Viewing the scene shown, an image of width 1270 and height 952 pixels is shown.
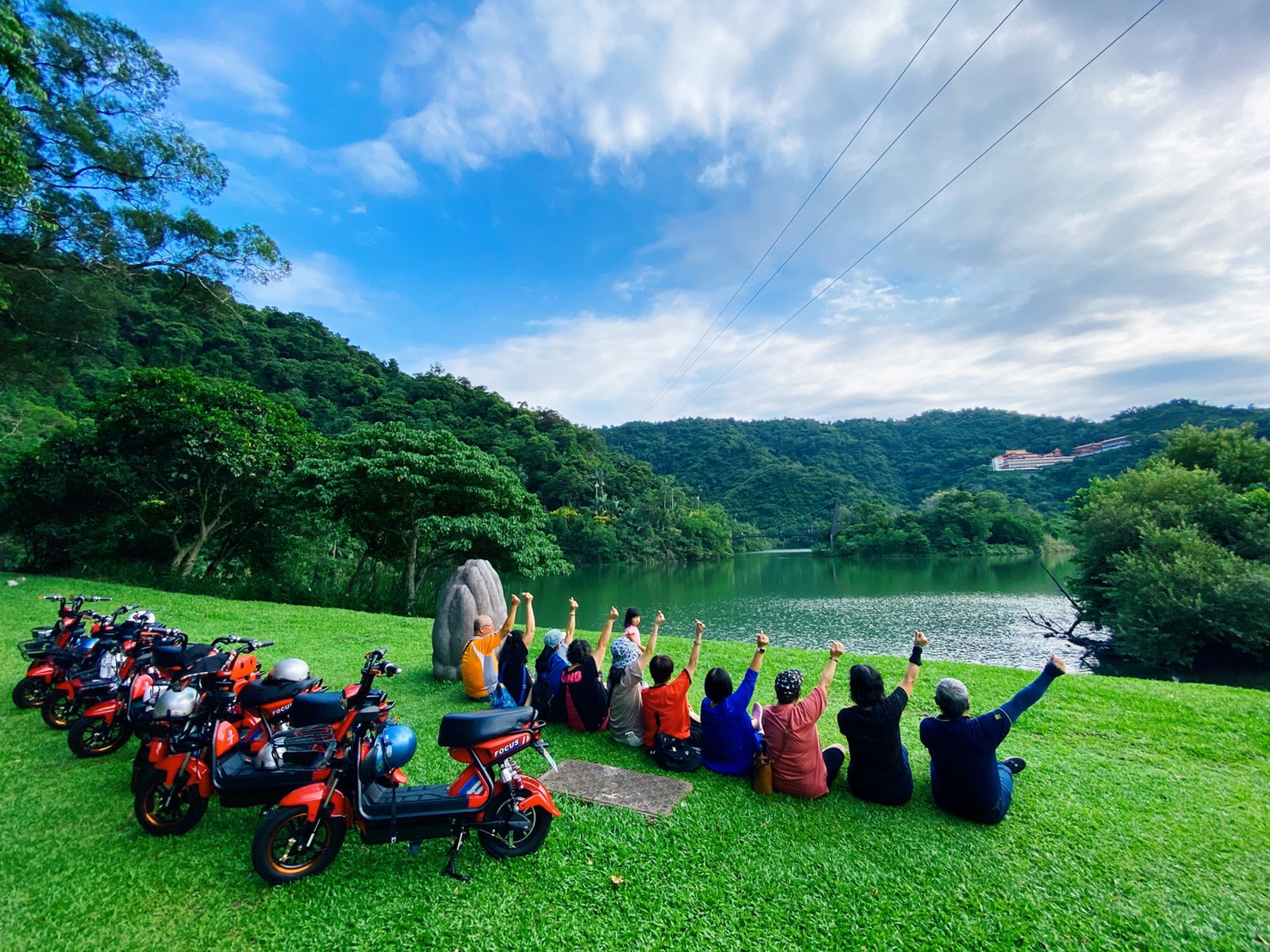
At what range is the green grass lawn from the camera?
244 centimetres

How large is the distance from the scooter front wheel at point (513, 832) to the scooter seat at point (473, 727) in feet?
1.19

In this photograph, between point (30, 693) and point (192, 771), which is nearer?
point (192, 771)

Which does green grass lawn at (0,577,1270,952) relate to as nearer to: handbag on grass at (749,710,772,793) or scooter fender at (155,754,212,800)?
handbag on grass at (749,710,772,793)

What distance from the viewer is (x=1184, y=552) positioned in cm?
1527

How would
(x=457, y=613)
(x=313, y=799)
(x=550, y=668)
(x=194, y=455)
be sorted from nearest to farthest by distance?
(x=313, y=799) < (x=550, y=668) < (x=457, y=613) < (x=194, y=455)

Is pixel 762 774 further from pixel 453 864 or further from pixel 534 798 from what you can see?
pixel 453 864

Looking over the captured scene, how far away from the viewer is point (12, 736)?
453 centimetres

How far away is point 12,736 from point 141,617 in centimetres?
118

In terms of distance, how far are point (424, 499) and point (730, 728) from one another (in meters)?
12.7

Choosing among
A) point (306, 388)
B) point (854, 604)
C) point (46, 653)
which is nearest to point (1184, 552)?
point (854, 604)

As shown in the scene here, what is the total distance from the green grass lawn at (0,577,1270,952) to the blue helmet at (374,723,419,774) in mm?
536

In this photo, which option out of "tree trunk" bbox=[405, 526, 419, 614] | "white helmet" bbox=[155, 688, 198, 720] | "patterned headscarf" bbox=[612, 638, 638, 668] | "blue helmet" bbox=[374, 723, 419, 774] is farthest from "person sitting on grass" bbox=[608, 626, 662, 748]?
→ "tree trunk" bbox=[405, 526, 419, 614]

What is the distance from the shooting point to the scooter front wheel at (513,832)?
2.90 metres

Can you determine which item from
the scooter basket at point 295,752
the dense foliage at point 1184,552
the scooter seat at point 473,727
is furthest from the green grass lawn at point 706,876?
the dense foliage at point 1184,552
